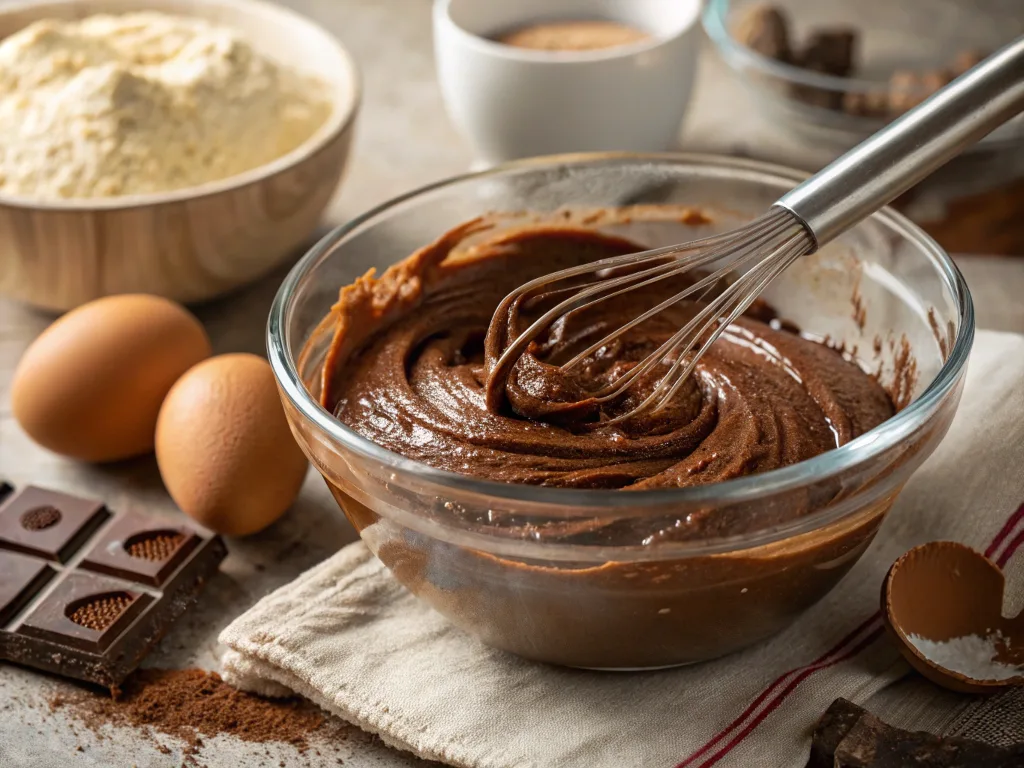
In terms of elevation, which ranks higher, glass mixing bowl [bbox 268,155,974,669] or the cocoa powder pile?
glass mixing bowl [bbox 268,155,974,669]

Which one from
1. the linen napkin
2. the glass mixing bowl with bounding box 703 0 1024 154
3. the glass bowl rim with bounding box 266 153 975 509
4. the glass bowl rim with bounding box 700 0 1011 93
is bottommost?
the linen napkin

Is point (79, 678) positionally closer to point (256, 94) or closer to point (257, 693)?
point (257, 693)

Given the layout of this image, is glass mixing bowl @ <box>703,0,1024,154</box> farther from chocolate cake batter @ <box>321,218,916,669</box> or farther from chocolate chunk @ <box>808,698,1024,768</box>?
chocolate chunk @ <box>808,698,1024,768</box>

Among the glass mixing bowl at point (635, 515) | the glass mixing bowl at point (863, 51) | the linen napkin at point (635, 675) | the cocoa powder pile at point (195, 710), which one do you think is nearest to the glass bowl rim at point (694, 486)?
the glass mixing bowl at point (635, 515)

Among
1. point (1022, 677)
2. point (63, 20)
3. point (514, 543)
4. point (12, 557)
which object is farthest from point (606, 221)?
point (63, 20)

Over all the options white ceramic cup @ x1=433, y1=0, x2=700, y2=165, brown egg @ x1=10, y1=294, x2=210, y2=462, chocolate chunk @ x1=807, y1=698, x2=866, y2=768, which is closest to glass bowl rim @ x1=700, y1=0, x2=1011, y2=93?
white ceramic cup @ x1=433, y1=0, x2=700, y2=165

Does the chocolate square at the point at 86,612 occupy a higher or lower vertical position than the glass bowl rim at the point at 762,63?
lower

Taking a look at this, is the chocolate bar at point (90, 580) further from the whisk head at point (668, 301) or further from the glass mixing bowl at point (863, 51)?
the glass mixing bowl at point (863, 51)
